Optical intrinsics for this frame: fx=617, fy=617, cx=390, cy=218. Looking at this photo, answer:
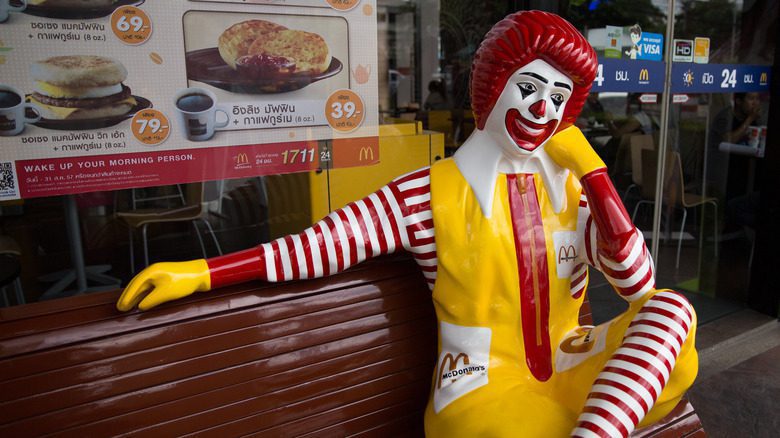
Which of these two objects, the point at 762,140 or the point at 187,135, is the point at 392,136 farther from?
the point at 762,140

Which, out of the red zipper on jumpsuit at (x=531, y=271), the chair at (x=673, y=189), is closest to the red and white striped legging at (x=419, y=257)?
the red zipper on jumpsuit at (x=531, y=271)

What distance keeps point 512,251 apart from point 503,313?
18cm

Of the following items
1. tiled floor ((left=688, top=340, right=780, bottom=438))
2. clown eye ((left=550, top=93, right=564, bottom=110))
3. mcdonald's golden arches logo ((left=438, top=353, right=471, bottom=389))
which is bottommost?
tiled floor ((left=688, top=340, right=780, bottom=438))

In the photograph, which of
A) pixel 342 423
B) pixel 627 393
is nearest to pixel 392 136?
pixel 342 423

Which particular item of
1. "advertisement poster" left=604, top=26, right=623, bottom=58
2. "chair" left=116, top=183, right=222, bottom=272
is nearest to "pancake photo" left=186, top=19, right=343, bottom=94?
"chair" left=116, top=183, right=222, bottom=272

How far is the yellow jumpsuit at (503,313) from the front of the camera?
1694 mm

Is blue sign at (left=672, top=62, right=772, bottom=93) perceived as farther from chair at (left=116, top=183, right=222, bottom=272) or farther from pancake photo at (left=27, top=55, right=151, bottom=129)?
pancake photo at (left=27, top=55, right=151, bottom=129)

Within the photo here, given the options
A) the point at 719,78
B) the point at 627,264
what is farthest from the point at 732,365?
the point at 627,264

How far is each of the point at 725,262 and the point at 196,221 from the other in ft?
11.9

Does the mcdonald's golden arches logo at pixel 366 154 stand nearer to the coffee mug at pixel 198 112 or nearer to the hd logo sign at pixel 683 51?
the coffee mug at pixel 198 112

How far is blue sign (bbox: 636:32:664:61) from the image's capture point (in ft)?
11.1

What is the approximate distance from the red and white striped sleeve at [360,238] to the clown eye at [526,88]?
35 cm

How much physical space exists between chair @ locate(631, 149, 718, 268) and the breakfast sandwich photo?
2137 mm

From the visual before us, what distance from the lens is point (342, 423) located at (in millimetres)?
1851
